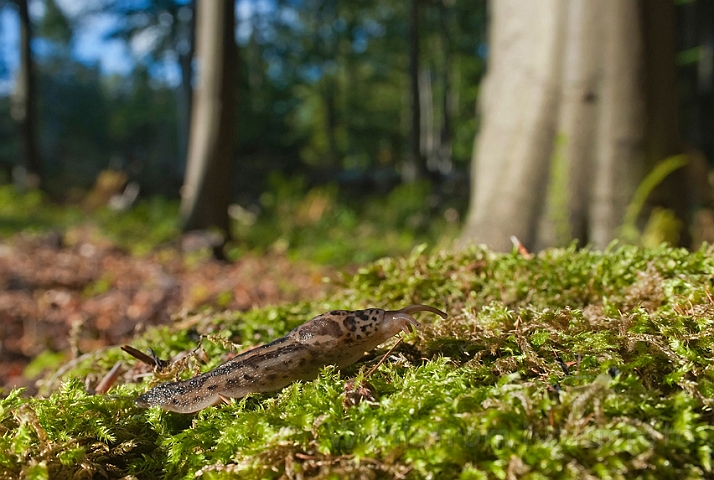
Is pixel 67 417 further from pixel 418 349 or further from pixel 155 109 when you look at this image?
pixel 155 109

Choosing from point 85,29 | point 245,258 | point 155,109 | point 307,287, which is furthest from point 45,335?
point 155,109

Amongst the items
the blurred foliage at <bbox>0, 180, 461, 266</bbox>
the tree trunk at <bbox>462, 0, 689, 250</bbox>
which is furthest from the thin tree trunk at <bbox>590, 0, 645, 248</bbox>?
the blurred foliage at <bbox>0, 180, 461, 266</bbox>

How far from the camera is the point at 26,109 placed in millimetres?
15031

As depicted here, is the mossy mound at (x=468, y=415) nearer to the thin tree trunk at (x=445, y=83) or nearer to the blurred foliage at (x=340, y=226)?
the blurred foliage at (x=340, y=226)

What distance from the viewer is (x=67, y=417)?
137 centimetres

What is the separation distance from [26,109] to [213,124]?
32.0ft

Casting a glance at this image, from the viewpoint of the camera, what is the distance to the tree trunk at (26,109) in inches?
590

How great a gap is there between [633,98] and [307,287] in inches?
166

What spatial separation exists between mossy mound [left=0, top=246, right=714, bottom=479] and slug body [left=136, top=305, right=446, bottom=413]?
0.04 metres

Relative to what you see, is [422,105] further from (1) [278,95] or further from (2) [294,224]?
(2) [294,224]

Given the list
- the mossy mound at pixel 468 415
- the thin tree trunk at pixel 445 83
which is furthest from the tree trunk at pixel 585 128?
the thin tree trunk at pixel 445 83

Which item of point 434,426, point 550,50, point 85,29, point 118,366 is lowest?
point 118,366

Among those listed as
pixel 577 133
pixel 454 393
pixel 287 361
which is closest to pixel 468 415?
pixel 454 393

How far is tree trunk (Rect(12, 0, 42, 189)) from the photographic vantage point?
14992mm
